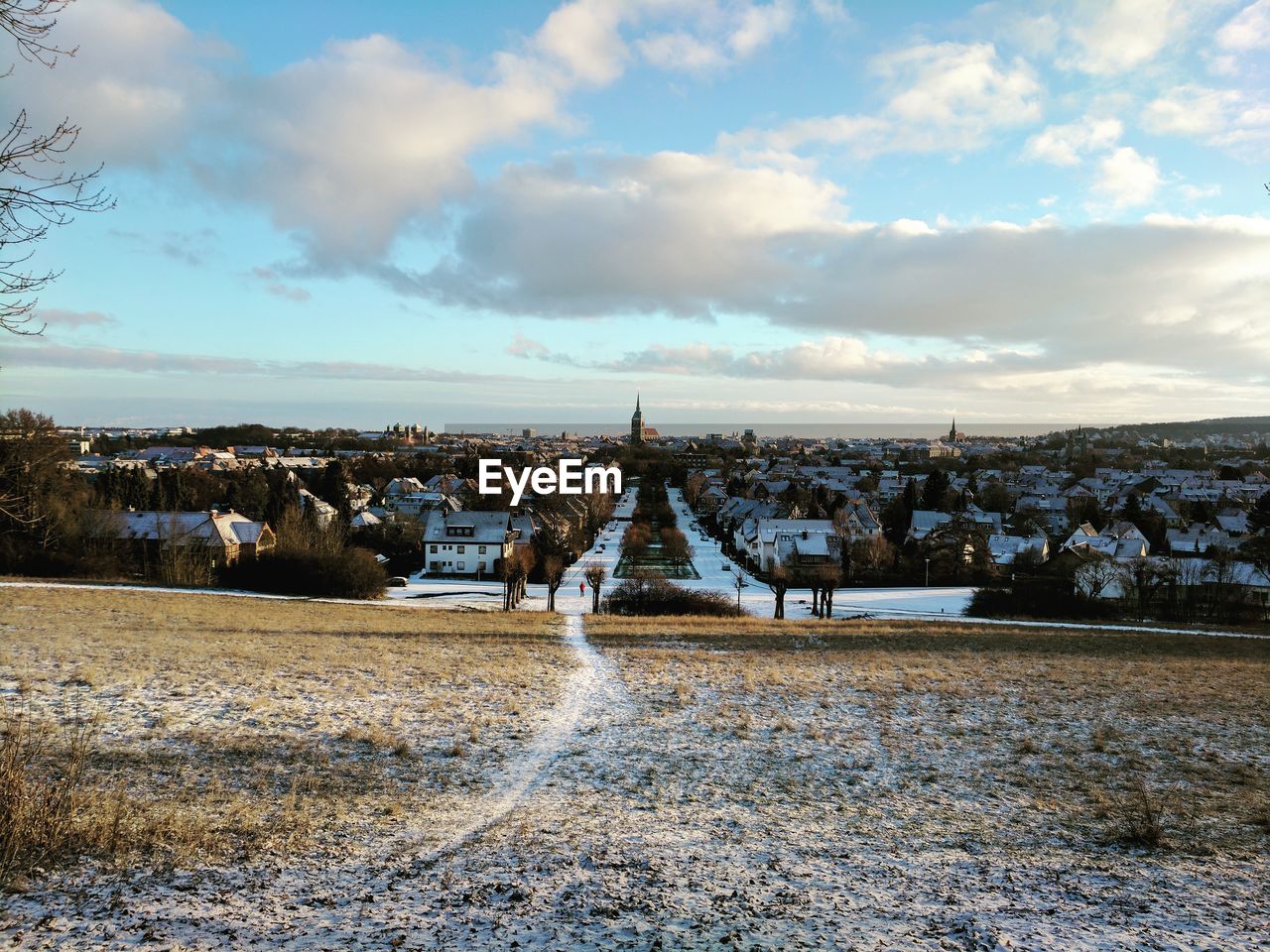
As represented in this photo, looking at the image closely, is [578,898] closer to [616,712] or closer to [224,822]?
[224,822]

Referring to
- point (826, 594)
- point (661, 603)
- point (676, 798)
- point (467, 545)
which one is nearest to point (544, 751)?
point (676, 798)

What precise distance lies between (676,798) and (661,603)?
27.8 m

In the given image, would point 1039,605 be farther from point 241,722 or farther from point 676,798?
point 241,722

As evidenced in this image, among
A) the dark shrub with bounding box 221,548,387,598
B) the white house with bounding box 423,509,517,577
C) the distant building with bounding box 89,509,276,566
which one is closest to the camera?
the dark shrub with bounding box 221,548,387,598

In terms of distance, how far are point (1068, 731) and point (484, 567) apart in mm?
47673

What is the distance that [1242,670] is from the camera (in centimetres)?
1967

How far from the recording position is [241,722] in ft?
36.3

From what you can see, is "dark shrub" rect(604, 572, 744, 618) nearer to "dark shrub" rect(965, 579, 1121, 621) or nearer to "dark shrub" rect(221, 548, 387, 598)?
"dark shrub" rect(221, 548, 387, 598)

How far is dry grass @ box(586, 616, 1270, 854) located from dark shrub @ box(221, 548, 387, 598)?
2066cm

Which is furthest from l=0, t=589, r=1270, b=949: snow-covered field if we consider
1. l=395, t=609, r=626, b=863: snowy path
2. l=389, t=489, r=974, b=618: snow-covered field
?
l=389, t=489, r=974, b=618: snow-covered field

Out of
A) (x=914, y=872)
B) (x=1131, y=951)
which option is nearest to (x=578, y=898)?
(x=914, y=872)

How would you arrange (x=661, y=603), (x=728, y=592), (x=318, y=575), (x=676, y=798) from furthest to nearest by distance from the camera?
1. (x=728, y=592)
2. (x=318, y=575)
3. (x=661, y=603)
4. (x=676, y=798)

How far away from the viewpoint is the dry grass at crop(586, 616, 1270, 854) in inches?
337

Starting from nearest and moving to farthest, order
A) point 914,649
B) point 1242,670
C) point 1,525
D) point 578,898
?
point 578,898, point 1242,670, point 914,649, point 1,525
